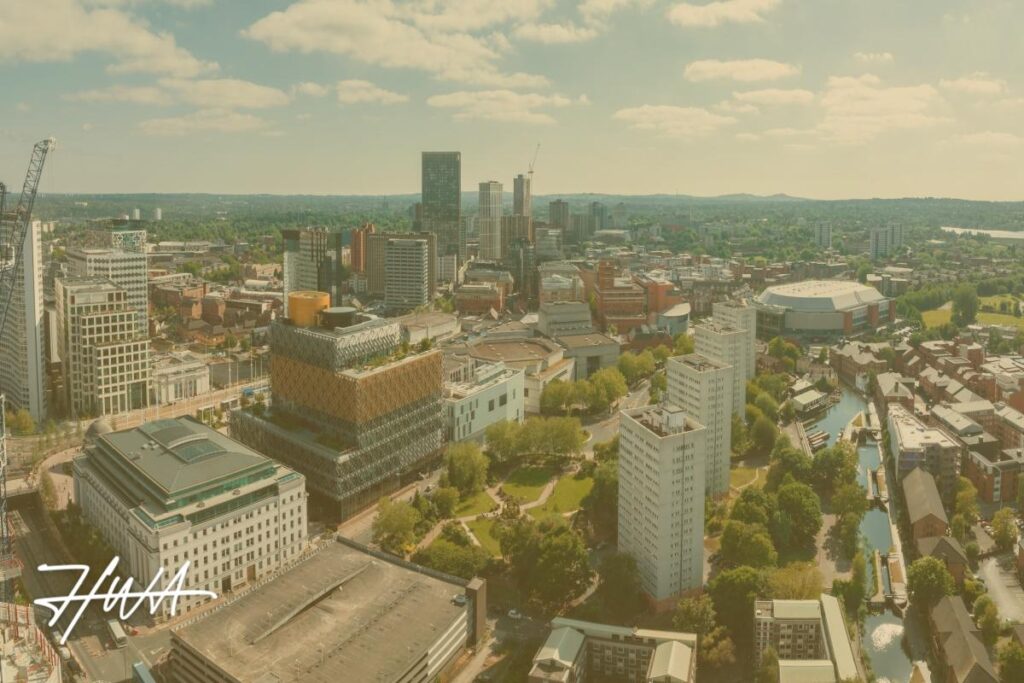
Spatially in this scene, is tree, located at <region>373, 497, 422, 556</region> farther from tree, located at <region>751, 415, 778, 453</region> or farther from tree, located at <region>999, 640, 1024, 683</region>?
tree, located at <region>751, 415, 778, 453</region>

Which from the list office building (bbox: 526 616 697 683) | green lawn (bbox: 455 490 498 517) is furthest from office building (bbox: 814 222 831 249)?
office building (bbox: 526 616 697 683)

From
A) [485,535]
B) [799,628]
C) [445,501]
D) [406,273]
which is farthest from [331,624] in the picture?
[406,273]

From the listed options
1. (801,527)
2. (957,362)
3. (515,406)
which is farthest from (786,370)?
(801,527)

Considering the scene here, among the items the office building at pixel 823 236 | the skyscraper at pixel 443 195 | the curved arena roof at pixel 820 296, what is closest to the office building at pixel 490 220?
the skyscraper at pixel 443 195

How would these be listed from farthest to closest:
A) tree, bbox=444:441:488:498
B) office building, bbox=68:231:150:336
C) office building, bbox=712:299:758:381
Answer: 1. office building, bbox=68:231:150:336
2. office building, bbox=712:299:758:381
3. tree, bbox=444:441:488:498

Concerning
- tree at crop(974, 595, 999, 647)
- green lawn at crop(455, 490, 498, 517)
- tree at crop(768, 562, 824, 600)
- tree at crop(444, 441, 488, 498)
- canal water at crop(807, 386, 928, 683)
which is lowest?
canal water at crop(807, 386, 928, 683)

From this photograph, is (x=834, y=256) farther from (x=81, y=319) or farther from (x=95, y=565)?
(x=95, y=565)
